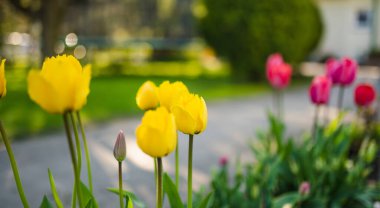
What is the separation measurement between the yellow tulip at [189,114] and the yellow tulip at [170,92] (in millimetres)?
138

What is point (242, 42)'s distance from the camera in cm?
1400

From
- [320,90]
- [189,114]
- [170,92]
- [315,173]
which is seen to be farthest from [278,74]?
[189,114]

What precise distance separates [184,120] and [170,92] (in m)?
0.26

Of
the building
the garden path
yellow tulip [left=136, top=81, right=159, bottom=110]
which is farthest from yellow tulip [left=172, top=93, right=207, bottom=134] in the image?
the building

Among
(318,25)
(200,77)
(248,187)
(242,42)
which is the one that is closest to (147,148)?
(248,187)

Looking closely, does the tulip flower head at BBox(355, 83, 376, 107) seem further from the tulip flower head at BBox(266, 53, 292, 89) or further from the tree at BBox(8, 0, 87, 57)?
the tree at BBox(8, 0, 87, 57)

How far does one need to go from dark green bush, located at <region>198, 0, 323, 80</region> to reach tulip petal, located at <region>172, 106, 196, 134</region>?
12395mm

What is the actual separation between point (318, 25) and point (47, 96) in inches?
657

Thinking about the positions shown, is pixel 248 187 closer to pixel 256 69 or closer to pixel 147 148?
pixel 147 148

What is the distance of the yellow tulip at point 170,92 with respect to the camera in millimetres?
1813

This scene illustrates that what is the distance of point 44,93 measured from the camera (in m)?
1.34

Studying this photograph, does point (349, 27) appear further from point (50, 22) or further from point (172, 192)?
point (172, 192)

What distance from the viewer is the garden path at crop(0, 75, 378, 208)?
16.2 feet

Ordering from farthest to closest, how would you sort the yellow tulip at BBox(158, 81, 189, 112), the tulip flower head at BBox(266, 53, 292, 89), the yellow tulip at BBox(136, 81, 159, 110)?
1. the tulip flower head at BBox(266, 53, 292, 89)
2. the yellow tulip at BBox(136, 81, 159, 110)
3. the yellow tulip at BBox(158, 81, 189, 112)
